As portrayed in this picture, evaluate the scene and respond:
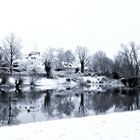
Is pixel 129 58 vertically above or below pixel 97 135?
above

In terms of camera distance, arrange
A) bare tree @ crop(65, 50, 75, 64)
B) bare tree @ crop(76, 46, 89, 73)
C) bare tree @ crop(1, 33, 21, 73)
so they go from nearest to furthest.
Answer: bare tree @ crop(1, 33, 21, 73) < bare tree @ crop(76, 46, 89, 73) < bare tree @ crop(65, 50, 75, 64)

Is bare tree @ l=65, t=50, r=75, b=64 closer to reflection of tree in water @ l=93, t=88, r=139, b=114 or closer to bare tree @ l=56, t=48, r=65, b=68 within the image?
bare tree @ l=56, t=48, r=65, b=68

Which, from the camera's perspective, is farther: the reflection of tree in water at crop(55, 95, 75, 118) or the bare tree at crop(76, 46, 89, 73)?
the bare tree at crop(76, 46, 89, 73)

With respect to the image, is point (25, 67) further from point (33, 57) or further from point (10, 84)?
point (10, 84)

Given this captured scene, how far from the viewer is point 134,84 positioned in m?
52.7

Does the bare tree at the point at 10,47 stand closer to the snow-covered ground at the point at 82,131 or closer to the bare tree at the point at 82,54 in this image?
the bare tree at the point at 82,54

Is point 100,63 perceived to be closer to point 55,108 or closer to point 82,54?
point 82,54

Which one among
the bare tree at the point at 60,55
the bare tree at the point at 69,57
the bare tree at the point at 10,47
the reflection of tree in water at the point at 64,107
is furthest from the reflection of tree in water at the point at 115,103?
the bare tree at the point at 69,57

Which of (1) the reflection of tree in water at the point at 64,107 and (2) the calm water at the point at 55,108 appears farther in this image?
(1) the reflection of tree in water at the point at 64,107

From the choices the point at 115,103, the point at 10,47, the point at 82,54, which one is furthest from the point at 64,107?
the point at 82,54

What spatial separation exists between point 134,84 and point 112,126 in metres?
44.2

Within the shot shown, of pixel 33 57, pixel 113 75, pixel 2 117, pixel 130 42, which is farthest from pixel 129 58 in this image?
pixel 2 117

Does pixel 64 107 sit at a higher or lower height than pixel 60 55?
lower

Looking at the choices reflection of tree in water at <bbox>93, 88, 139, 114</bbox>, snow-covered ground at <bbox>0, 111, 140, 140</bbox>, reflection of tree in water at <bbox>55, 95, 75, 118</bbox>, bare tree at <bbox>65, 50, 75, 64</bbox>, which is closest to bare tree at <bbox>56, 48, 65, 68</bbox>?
bare tree at <bbox>65, 50, 75, 64</bbox>
